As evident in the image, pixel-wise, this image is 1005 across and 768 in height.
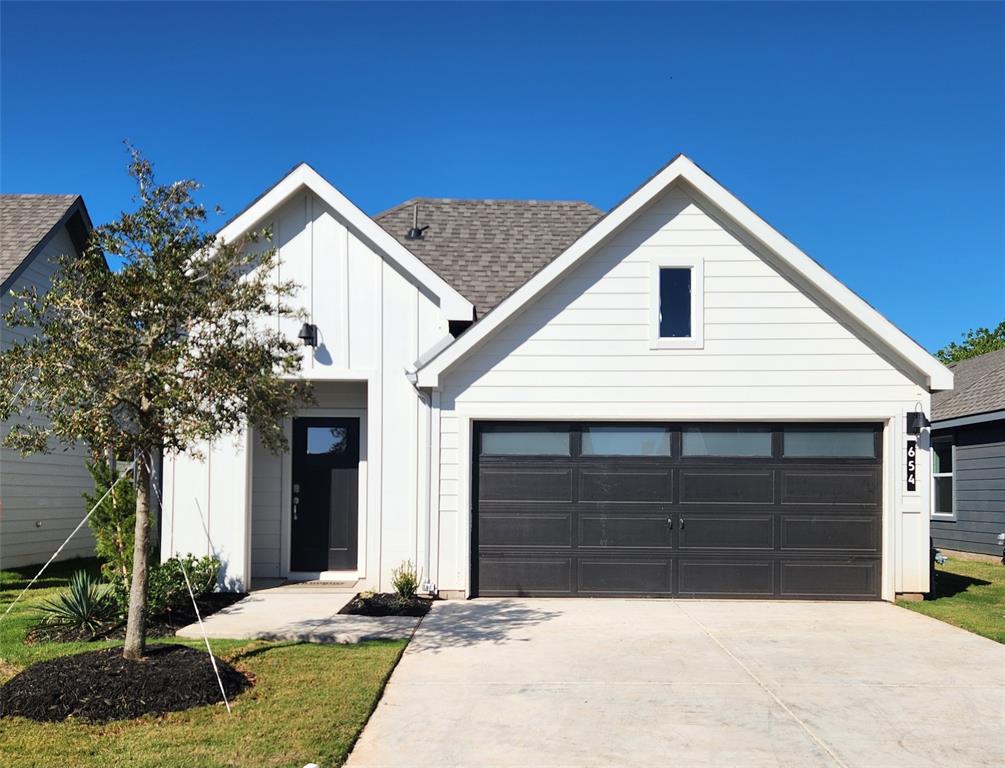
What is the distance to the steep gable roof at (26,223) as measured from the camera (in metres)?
14.4

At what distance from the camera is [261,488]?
488 inches

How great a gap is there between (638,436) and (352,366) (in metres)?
3.91

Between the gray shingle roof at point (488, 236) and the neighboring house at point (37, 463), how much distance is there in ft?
19.6

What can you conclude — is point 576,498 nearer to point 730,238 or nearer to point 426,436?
point 426,436

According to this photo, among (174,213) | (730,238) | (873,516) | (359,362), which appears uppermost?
(730,238)

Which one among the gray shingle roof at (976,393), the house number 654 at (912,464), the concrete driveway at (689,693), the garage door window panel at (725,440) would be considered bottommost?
the concrete driveway at (689,693)

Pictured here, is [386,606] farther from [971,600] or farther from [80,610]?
[971,600]

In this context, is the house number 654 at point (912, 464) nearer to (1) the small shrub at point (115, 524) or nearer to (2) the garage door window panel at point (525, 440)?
(2) the garage door window panel at point (525, 440)

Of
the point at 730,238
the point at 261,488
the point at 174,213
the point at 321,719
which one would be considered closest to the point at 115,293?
the point at 174,213

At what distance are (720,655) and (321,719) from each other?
3927 millimetres

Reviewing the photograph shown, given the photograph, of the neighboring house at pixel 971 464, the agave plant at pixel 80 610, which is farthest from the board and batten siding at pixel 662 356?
the neighboring house at pixel 971 464

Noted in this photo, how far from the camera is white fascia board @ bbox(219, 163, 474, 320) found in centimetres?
1134

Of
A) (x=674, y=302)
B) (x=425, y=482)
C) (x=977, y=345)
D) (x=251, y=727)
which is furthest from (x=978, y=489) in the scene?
(x=977, y=345)

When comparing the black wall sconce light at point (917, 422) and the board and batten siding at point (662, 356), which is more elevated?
the board and batten siding at point (662, 356)
